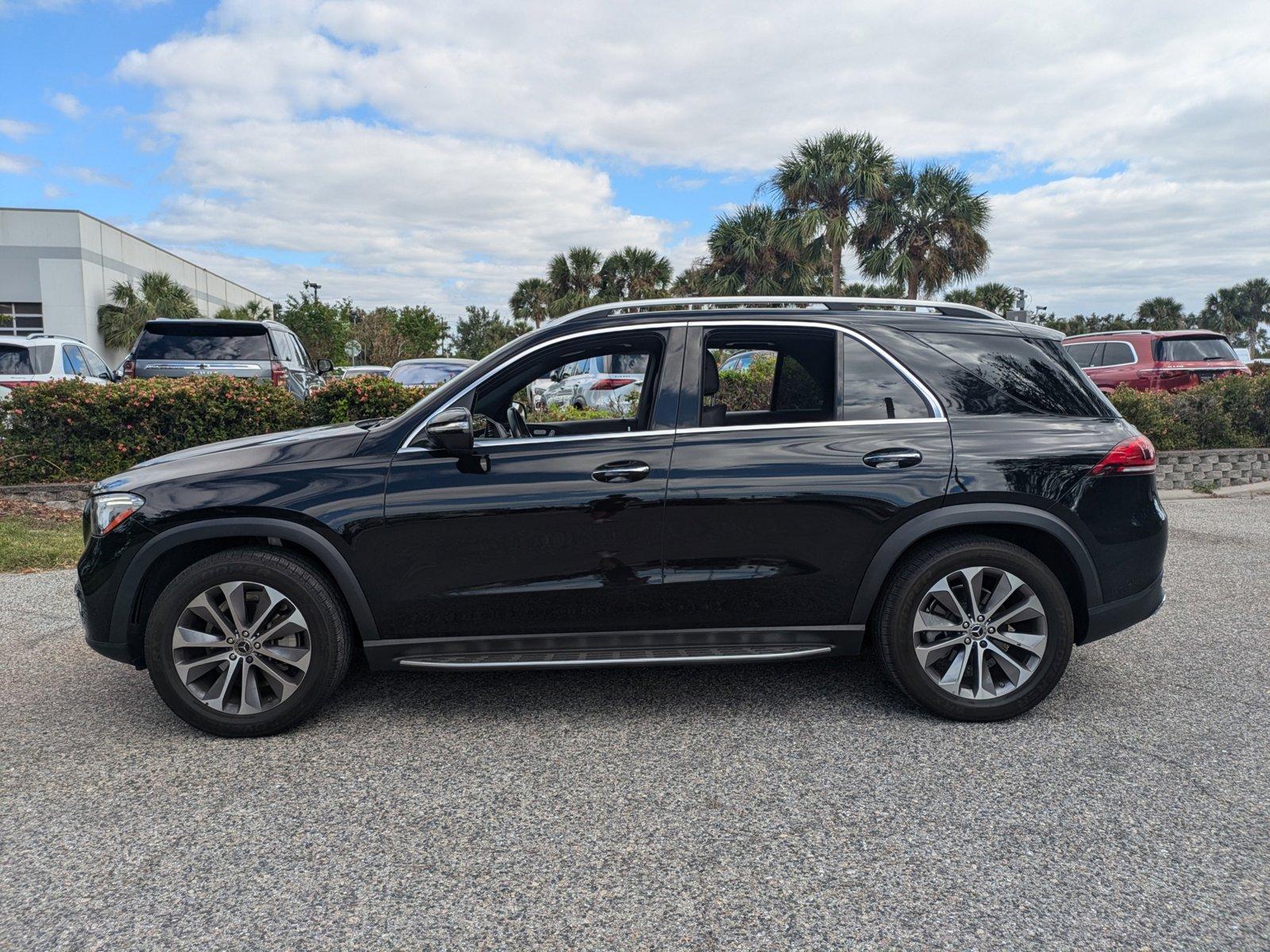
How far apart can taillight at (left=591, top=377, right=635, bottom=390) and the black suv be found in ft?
25.7

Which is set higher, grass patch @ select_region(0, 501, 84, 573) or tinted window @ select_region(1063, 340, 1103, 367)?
tinted window @ select_region(1063, 340, 1103, 367)

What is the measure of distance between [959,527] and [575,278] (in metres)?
38.2

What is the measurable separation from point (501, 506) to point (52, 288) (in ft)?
119

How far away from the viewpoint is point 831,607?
3699 mm

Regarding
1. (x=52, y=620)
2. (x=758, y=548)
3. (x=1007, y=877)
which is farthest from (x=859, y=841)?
(x=52, y=620)

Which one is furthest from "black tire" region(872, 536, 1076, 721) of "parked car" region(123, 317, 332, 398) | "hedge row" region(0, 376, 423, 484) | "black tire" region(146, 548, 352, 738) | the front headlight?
"parked car" region(123, 317, 332, 398)

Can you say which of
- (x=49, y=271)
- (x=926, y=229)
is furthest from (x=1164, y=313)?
(x=49, y=271)

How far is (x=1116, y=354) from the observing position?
1448 centimetres

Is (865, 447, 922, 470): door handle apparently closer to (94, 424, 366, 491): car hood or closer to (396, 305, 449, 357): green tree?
(94, 424, 366, 491): car hood

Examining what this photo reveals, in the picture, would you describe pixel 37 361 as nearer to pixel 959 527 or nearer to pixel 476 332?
pixel 959 527

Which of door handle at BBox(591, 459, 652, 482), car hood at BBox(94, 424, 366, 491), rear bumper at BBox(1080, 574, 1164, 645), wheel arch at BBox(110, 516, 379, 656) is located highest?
car hood at BBox(94, 424, 366, 491)

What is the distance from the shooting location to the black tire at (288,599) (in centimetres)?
353

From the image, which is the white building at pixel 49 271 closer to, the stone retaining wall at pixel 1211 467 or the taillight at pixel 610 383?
the taillight at pixel 610 383

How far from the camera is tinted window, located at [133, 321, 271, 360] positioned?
34.7 feet
